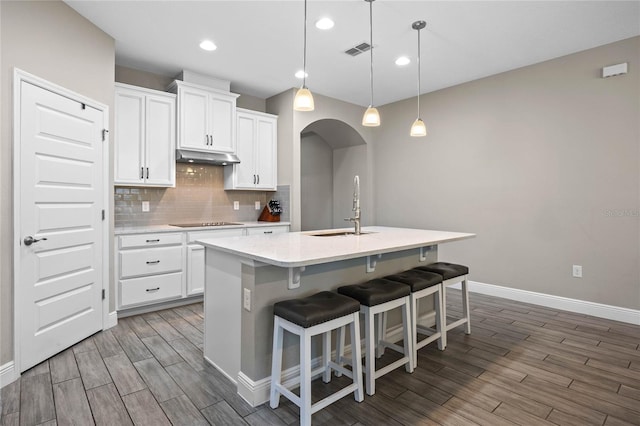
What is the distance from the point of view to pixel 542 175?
13.0ft

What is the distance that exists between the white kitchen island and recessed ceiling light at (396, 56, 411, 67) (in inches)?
90.3

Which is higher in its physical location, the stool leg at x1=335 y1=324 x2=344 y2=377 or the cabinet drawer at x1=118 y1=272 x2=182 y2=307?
the cabinet drawer at x1=118 y1=272 x2=182 y2=307

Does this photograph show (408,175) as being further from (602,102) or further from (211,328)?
(211,328)

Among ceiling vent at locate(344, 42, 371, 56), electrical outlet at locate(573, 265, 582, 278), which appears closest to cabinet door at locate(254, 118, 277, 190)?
ceiling vent at locate(344, 42, 371, 56)

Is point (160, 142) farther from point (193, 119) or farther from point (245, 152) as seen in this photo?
point (245, 152)

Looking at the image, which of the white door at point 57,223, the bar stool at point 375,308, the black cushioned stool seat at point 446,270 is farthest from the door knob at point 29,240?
the black cushioned stool seat at point 446,270

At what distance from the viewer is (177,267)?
3.87m

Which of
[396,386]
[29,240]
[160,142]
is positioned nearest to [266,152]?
[160,142]

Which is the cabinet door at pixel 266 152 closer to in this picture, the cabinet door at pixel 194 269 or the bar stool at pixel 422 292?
the cabinet door at pixel 194 269

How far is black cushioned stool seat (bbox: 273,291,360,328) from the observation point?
72.0 inches

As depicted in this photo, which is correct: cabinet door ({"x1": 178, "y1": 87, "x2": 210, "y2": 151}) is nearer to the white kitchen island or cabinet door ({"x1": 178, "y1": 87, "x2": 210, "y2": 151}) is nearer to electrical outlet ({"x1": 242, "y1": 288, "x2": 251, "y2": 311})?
the white kitchen island

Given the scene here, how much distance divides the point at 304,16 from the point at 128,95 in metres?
2.18

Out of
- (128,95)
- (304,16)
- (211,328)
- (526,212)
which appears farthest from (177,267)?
(526,212)

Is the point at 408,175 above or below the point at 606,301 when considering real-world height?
above
